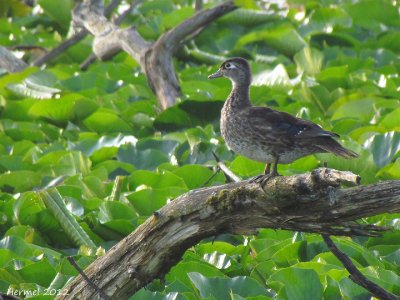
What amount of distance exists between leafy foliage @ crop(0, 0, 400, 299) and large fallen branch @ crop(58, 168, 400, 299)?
21 centimetres

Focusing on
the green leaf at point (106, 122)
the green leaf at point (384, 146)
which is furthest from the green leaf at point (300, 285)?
the green leaf at point (106, 122)

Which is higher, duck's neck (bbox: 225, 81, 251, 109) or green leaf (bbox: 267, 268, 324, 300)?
duck's neck (bbox: 225, 81, 251, 109)

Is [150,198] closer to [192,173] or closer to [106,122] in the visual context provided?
[192,173]

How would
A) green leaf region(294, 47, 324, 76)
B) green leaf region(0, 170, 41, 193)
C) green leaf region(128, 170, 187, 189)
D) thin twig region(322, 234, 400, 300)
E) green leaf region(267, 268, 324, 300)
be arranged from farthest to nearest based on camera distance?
green leaf region(294, 47, 324, 76) → green leaf region(0, 170, 41, 193) → green leaf region(128, 170, 187, 189) → green leaf region(267, 268, 324, 300) → thin twig region(322, 234, 400, 300)

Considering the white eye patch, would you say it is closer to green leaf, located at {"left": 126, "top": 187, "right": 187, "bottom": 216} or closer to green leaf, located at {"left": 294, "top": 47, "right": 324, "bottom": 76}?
green leaf, located at {"left": 126, "top": 187, "right": 187, "bottom": 216}

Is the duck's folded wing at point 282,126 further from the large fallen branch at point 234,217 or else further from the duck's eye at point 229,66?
the duck's eye at point 229,66

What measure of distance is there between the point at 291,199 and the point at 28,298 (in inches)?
59.4

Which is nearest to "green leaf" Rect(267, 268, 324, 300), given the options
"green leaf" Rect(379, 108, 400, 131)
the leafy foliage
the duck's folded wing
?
the leafy foliage

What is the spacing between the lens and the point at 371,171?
6770mm

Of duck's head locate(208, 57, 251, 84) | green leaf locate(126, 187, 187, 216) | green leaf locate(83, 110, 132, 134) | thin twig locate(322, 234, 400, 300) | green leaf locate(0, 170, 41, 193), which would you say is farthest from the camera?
green leaf locate(83, 110, 132, 134)

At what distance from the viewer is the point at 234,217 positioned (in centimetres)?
446

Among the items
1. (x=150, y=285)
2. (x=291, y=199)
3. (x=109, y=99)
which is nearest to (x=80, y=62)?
(x=109, y=99)

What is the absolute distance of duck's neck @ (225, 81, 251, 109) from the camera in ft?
20.0

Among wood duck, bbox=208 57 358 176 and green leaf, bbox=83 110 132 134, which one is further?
green leaf, bbox=83 110 132 134
